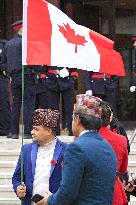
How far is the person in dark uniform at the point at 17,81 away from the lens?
410 inches

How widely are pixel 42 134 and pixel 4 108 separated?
20.8ft

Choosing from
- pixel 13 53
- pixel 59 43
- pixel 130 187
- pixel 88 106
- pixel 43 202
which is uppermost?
pixel 59 43

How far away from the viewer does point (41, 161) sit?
5.66 meters


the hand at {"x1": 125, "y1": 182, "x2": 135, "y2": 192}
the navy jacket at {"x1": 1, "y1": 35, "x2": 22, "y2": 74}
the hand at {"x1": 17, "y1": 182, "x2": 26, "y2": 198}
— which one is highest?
the navy jacket at {"x1": 1, "y1": 35, "x2": 22, "y2": 74}

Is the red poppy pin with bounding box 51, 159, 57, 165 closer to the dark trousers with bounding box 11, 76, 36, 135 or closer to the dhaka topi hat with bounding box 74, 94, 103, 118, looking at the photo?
the dhaka topi hat with bounding box 74, 94, 103, 118

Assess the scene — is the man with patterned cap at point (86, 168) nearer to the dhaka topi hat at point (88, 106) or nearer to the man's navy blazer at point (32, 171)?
the dhaka topi hat at point (88, 106)

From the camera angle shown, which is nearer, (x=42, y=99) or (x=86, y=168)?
(x=86, y=168)

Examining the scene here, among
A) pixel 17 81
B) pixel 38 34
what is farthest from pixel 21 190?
pixel 17 81

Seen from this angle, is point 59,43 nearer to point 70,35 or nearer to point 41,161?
point 70,35

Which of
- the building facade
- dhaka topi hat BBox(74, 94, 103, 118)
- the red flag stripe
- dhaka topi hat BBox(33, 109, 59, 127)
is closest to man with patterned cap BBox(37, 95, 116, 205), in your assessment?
dhaka topi hat BBox(74, 94, 103, 118)

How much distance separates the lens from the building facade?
1454cm

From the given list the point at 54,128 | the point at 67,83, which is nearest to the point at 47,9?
the point at 54,128

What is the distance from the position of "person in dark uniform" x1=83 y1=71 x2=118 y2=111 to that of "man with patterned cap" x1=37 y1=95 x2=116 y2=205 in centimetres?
631

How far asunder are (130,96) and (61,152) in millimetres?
10092
